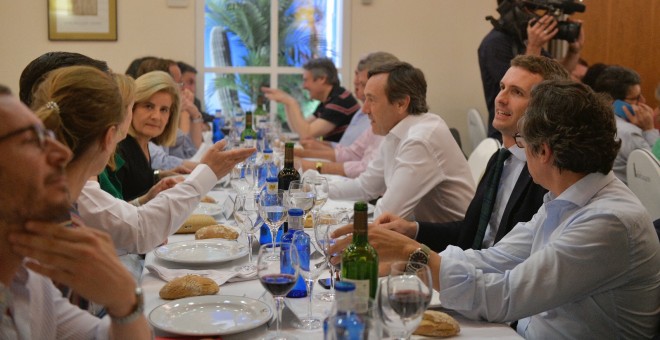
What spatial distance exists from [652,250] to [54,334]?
1348 mm

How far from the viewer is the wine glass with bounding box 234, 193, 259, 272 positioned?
86.7 inches

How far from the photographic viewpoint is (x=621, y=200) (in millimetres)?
1789

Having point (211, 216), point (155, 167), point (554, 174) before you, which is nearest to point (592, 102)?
point (554, 174)

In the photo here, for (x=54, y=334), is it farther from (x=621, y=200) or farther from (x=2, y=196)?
(x=621, y=200)

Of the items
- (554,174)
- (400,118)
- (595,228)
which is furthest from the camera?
(400,118)

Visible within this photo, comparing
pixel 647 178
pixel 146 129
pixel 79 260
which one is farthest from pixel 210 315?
pixel 647 178

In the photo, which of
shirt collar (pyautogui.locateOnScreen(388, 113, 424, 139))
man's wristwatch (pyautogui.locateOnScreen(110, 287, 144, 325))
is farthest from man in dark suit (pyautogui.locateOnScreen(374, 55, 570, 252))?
man's wristwatch (pyautogui.locateOnScreen(110, 287, 144, 325))

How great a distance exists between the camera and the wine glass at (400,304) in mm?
1370

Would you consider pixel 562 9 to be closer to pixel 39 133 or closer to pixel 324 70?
pixel 324 70

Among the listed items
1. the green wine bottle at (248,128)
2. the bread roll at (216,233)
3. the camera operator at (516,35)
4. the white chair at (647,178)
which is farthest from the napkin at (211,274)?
the camera operator at (516,35)

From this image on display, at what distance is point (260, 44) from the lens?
22.3ft

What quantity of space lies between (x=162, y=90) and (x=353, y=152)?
1.67 meters

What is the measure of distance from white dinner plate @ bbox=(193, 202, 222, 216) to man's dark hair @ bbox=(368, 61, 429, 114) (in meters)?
0.89

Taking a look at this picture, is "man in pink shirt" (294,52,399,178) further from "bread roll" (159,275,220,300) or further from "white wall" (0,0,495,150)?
"bread roll" (159,275,220,300)
